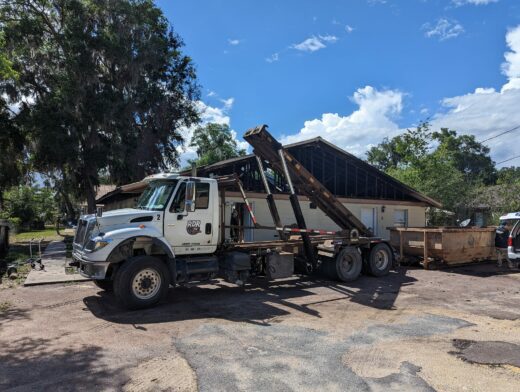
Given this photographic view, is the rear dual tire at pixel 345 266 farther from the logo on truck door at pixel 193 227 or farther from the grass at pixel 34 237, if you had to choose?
the grass at pixel 34 237

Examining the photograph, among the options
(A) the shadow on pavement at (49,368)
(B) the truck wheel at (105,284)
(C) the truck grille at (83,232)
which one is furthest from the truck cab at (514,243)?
(A) the shadow on pavement at (49,368)

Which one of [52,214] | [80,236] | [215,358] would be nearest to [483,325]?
[215,358]

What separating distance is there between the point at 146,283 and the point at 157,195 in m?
1.94

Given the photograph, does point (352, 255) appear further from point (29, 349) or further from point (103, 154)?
point (103, 154)

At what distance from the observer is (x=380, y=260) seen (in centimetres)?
1262

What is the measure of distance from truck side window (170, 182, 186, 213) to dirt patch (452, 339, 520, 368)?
558 centimetres

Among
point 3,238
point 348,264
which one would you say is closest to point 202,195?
point 348,264

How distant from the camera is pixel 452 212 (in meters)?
30.3

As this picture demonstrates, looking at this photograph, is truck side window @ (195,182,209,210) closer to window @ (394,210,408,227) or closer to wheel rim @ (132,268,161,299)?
wheel rim @ (132,268,161,299)

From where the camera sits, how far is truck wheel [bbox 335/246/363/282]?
1138 centimetres

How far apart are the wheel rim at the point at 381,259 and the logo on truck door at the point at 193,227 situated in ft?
19.5

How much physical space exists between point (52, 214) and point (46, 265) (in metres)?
47.8

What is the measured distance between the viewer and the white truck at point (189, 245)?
26.4 feet

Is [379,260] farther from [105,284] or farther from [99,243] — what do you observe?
[99,243]
